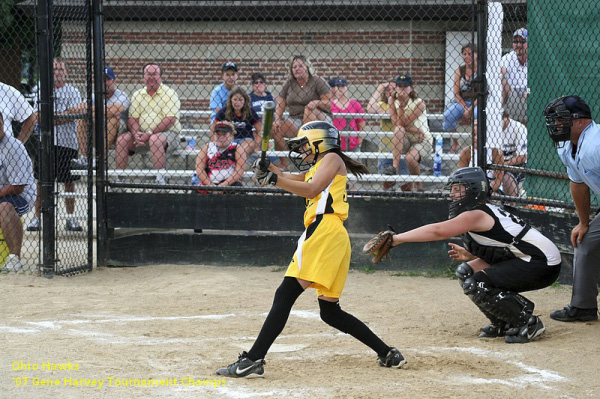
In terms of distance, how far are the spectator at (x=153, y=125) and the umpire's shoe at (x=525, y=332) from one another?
5.54m

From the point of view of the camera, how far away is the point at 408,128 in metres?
10.5

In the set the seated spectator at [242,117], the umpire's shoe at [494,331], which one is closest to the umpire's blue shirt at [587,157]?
the umpire's shoe at [494,331]

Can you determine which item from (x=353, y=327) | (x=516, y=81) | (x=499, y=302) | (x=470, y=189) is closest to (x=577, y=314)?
(x=499, y=302)

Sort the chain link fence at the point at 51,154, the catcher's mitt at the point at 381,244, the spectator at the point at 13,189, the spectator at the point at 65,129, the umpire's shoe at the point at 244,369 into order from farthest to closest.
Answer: the spectator at the point at 65,129, the spectator at the point at 13,189, the chain link fence at the point at 51,154, the catcher's mitt at the point at 381,244, the umpire's shoe at the point at 244,369

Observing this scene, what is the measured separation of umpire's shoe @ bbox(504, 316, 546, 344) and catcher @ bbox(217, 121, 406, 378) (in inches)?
44.9

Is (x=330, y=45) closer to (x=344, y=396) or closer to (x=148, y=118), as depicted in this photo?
(x=148, y=118)

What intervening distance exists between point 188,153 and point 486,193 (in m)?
5.51

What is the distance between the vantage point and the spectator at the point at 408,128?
34.0 ft

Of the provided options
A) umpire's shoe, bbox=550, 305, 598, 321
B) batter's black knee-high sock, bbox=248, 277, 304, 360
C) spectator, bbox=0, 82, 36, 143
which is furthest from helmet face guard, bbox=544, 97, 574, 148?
spectator, bbox=0, 82, 36, 143

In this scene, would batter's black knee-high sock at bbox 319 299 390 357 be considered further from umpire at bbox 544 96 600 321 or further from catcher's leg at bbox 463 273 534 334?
umpire at bbox 544 96 600 321

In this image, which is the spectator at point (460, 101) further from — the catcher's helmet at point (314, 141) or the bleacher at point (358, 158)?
the catcher's helmet at point (314, 141)

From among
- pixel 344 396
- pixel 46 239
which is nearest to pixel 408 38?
pixel 46 239

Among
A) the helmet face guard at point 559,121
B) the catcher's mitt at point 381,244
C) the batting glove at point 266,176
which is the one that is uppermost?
the helmet face guard at point 559,121

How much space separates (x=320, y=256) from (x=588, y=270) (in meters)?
2.66
